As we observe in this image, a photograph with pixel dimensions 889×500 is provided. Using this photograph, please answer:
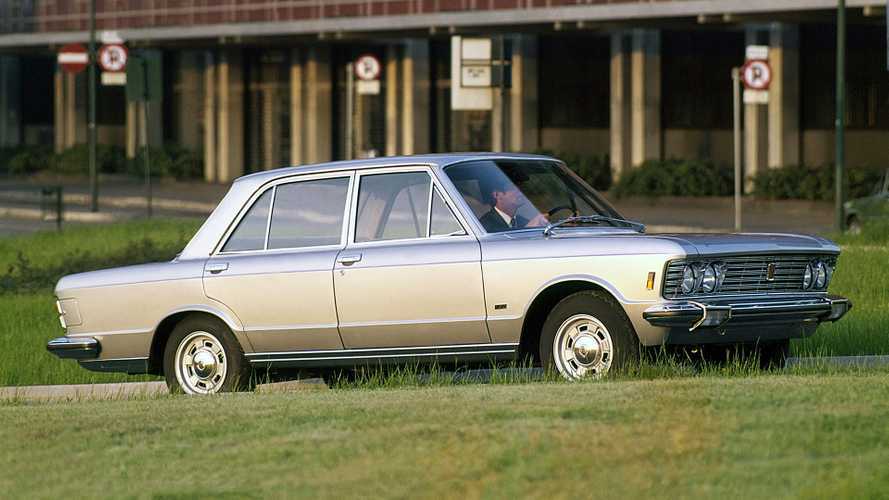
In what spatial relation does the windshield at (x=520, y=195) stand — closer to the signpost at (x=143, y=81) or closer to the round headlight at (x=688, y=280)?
the round headlight at (x=688, y=280)

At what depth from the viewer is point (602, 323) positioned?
35.1 ft

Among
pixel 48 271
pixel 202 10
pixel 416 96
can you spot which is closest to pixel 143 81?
pixel 48 271

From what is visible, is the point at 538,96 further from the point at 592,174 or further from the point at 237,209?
the point at 237,209

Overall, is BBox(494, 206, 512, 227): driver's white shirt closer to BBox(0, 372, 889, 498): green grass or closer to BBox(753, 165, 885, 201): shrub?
BBox(0, 372, 889, 498): green grass

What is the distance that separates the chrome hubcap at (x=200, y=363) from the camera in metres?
11.9

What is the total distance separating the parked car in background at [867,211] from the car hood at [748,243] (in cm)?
1824

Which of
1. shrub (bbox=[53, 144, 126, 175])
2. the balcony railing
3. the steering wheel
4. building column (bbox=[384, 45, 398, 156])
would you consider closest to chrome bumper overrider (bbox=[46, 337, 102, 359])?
the steering wheel

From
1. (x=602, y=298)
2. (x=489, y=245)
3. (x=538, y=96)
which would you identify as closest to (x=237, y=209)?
(x=489, y=245)

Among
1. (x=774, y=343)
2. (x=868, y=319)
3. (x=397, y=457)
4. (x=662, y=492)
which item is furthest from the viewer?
(x=868, y=319)

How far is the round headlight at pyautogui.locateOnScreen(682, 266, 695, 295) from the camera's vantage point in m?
10.6

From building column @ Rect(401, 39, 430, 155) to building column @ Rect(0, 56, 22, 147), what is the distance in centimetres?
2640

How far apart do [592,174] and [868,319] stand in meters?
31.1

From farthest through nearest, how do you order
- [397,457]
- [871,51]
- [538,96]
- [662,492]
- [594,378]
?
[538,96] < [871,51] < [594,378] < [397,457] < [662,492]

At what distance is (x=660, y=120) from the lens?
1815 inches
